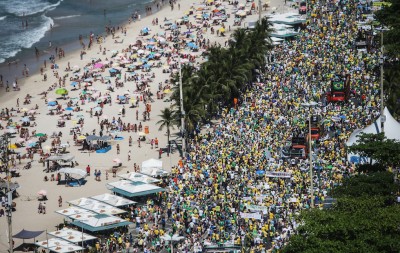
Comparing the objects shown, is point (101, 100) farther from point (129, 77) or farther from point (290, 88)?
point (290, 88)

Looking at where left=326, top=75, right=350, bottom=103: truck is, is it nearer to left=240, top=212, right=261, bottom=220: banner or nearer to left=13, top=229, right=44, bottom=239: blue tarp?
left=240, top=212, right=261, bottom=220: banner

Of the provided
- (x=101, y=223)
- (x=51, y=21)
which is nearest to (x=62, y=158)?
(x=101, y=223)

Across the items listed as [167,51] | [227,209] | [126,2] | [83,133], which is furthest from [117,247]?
[126,2]

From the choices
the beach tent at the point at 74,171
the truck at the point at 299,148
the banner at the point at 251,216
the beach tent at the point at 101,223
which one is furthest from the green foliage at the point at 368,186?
the beach tent at the point at 74,171

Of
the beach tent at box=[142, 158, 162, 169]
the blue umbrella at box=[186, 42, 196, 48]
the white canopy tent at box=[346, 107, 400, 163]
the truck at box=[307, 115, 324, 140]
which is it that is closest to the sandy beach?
the beach tent at box=[142, 158, 162, 169]

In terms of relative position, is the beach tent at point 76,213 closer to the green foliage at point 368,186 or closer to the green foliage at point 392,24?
the green foliage at point 368,186

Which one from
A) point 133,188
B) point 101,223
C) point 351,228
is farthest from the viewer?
point 133,188

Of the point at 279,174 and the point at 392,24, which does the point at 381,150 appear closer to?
the point at 279,174
